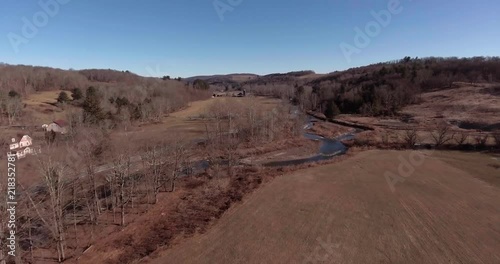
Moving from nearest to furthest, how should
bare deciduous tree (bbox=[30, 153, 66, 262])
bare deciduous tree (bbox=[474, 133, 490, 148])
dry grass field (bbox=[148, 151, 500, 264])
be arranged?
bare deciduous tree (bbox=[30, 153, 66, 262]) → dry grass field (bbox=[148, 151, 500, 264]) → bare deciduous tree (bbox=[474, 133, 490, 148])

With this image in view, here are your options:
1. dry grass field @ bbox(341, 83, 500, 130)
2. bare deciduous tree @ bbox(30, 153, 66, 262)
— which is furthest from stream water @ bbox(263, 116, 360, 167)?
bare deciduous tree @ bbox(30, 153, 66, 262)

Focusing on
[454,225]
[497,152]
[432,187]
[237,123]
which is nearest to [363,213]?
[454,225]

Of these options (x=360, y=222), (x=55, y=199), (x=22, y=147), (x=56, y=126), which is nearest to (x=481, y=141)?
(x=360, y=222)

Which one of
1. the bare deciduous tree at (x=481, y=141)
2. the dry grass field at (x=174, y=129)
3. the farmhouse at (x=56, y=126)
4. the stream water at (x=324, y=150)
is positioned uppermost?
the farmhouse at (x=56, y=126)

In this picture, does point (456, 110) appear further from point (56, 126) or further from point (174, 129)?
point (56, 126)

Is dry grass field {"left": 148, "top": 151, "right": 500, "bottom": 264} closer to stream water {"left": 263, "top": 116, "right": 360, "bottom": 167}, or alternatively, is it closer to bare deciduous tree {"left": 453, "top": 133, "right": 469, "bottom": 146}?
stream water {"left": 263, "top": 116, "right": 360, "bottom": 167}

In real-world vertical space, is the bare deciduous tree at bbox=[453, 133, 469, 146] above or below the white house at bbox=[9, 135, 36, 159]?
below

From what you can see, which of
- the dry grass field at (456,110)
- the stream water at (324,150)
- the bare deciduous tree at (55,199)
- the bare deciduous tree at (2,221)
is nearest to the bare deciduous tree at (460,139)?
the dry grass field at (456,110)

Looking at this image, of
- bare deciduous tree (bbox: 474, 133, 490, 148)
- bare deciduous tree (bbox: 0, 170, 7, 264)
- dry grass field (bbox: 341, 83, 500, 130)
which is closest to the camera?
bare deciduous tree (bbox: 0, 170, 7, 264)

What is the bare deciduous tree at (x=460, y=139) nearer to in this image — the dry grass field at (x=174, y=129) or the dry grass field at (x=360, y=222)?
the dry grass field at (x=360, y=222)
